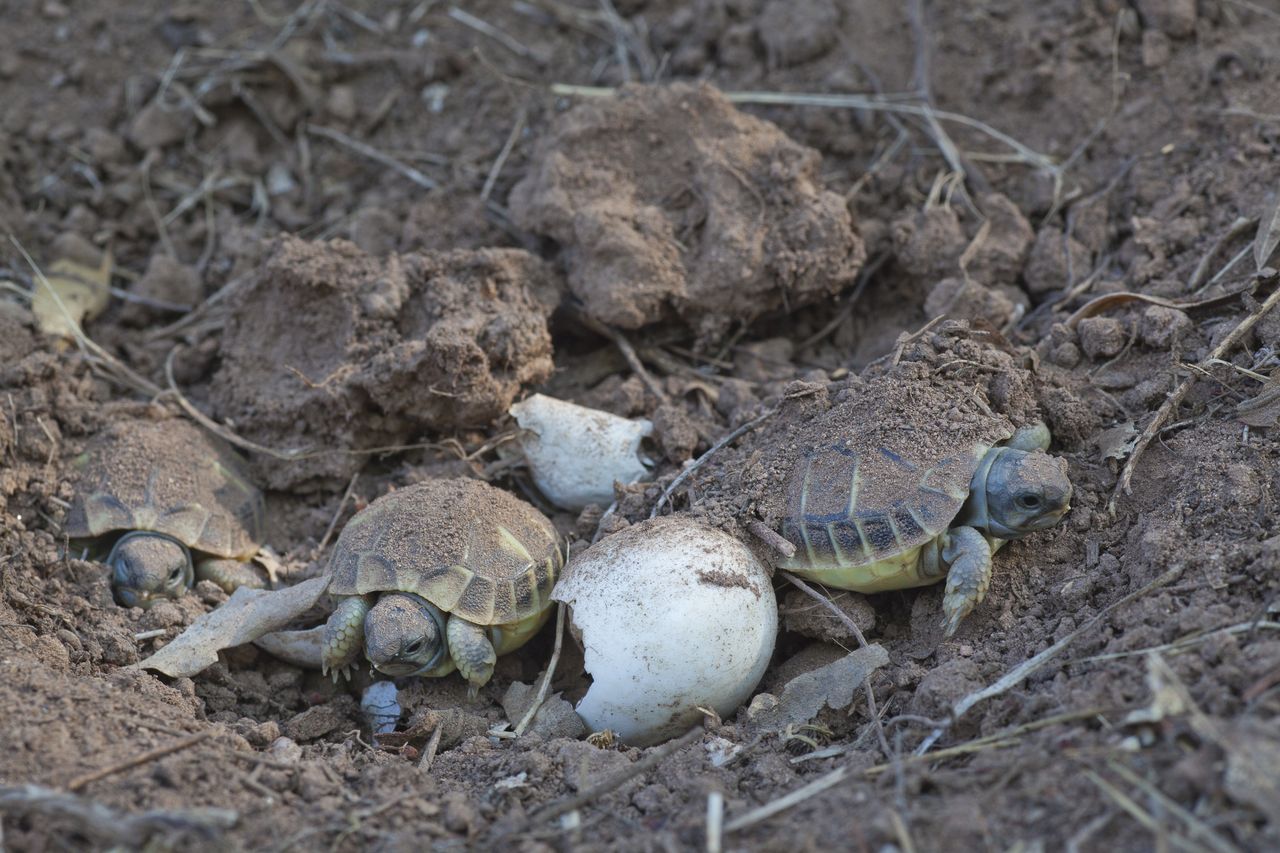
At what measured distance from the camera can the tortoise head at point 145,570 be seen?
4039 mm

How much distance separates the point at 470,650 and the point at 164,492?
1518mm

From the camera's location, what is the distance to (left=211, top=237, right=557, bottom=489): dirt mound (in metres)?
4.22

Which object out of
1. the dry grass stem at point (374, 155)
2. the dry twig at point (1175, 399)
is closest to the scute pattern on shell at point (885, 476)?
the dry twig at point (1175, 399)

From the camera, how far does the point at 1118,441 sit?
362cm

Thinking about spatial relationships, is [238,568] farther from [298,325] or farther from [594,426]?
[594,426]

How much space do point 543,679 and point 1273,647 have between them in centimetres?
214

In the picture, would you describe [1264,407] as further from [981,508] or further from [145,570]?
[145,570]

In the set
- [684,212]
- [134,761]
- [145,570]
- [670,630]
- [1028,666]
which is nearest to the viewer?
[134,761]

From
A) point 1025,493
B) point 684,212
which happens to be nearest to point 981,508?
point 1025,493

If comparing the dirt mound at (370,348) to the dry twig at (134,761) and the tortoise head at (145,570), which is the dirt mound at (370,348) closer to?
the tortoise head at (145,570)

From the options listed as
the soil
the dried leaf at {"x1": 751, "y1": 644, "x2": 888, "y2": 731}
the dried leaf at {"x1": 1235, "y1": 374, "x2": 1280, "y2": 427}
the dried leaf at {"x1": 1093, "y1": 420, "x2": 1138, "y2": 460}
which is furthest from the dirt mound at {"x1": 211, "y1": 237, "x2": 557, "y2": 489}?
the dried leaf at {"x1": 1235, "y1": 374, "x2": 1280, "y2": 427}

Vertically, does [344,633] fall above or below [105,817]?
below

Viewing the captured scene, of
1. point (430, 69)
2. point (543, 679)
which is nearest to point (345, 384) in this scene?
point (543, 679)

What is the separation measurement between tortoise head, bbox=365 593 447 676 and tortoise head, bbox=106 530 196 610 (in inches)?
36.9
